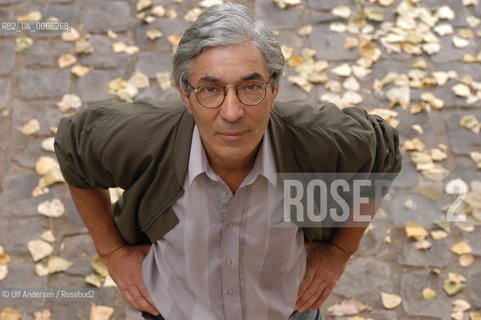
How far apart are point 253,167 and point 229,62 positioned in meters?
0.34

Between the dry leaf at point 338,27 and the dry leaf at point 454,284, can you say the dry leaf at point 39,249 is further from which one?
the dry leaf at point 338,27

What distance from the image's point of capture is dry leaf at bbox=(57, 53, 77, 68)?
3.89 metres

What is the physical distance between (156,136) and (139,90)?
2038mm

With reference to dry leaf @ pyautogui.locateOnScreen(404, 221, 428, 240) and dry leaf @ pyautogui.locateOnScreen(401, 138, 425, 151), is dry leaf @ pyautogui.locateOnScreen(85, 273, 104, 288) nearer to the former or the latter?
dry leaf @ pyautogui.locateOnScreen(404, 221, 428, 240)

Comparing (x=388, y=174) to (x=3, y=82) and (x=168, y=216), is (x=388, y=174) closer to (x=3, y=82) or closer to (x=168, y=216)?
(x=168, y=216)

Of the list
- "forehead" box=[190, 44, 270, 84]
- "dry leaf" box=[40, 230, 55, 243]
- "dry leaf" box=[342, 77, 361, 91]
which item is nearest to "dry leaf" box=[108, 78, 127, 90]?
"dry leaf" box=[40, 230, 55, 243]

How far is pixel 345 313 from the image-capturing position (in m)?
2.95

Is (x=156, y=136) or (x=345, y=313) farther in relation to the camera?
(x=345, y=313)

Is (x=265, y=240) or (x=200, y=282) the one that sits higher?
(x=265, y=240)

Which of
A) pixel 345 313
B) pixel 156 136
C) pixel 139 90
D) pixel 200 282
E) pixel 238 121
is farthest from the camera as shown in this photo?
pixel 139 90

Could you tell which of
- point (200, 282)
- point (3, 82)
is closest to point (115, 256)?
point (200, 282)

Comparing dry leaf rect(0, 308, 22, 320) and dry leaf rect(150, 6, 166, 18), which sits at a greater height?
dry leaf rect(150, 6, 166, 18)

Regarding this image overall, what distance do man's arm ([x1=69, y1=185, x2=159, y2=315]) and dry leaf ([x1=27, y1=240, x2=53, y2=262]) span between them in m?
1.02

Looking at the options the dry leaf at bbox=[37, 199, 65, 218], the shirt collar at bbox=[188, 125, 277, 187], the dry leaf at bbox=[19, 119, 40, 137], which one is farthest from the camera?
the dry leaf at bbox=[19, 119, 40, 137]
